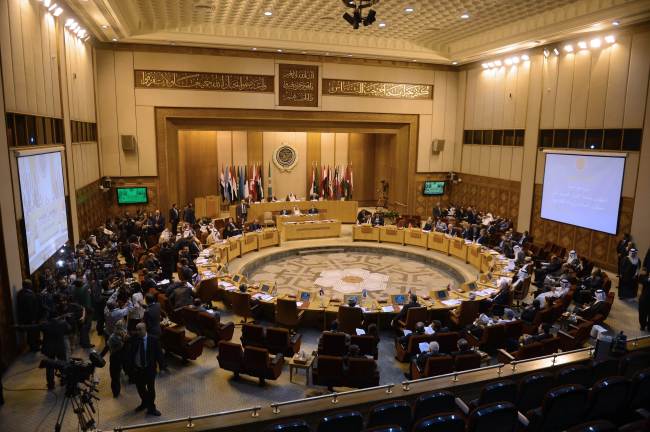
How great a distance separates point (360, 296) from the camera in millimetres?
9953

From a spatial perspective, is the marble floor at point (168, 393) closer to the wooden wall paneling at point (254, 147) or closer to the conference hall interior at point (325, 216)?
the conference hall interior at point (325, 216)

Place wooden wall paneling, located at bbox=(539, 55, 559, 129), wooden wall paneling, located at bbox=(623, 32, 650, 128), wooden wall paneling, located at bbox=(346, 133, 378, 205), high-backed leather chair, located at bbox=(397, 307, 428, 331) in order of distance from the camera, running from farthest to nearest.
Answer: wooden wall paneling, located at bbox=(346, 133, 378, 205) < wooden wall paneling, located at bbox=(539, 55, 559, 129) < wooden wall paneling, located at bbox=(623, 32, 650, 128) < high-backed leather chair, located at bbox=(397, 307, 428, 331)

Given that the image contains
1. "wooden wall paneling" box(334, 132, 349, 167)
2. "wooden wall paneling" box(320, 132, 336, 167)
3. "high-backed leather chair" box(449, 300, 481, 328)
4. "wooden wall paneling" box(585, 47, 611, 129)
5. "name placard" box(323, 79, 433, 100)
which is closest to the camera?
"high-backed leather chair" box(449, 300, 481, 328)

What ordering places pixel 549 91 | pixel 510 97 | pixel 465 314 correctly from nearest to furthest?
1. pixel 465 314
2. pixel 549 91
3. pixel 510 97

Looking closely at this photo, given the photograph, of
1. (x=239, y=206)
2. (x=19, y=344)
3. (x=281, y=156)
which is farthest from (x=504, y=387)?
(x=281, y=156)

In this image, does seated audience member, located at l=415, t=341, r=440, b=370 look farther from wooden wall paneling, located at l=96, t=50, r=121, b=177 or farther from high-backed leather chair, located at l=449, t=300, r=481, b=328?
wooden wall paneling, located at l=96, t=50, r=121, b=177

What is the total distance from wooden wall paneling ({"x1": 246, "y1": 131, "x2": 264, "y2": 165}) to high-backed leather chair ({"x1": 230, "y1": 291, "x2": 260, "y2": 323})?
1304 centimetres

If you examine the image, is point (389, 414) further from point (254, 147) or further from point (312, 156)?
point (312, 156)

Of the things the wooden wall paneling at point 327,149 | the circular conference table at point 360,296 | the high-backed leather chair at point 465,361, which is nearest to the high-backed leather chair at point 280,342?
the circular conference table at point 360,296

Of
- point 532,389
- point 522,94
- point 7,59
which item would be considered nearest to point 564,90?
point 522,94

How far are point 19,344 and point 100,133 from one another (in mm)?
10617

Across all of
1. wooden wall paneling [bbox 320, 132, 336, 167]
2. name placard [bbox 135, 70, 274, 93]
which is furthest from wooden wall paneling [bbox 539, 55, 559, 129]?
name placard [bbox 135, 70, 274, 93]

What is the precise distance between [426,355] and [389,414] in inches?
99.7

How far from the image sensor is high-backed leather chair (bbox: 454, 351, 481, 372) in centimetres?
643
